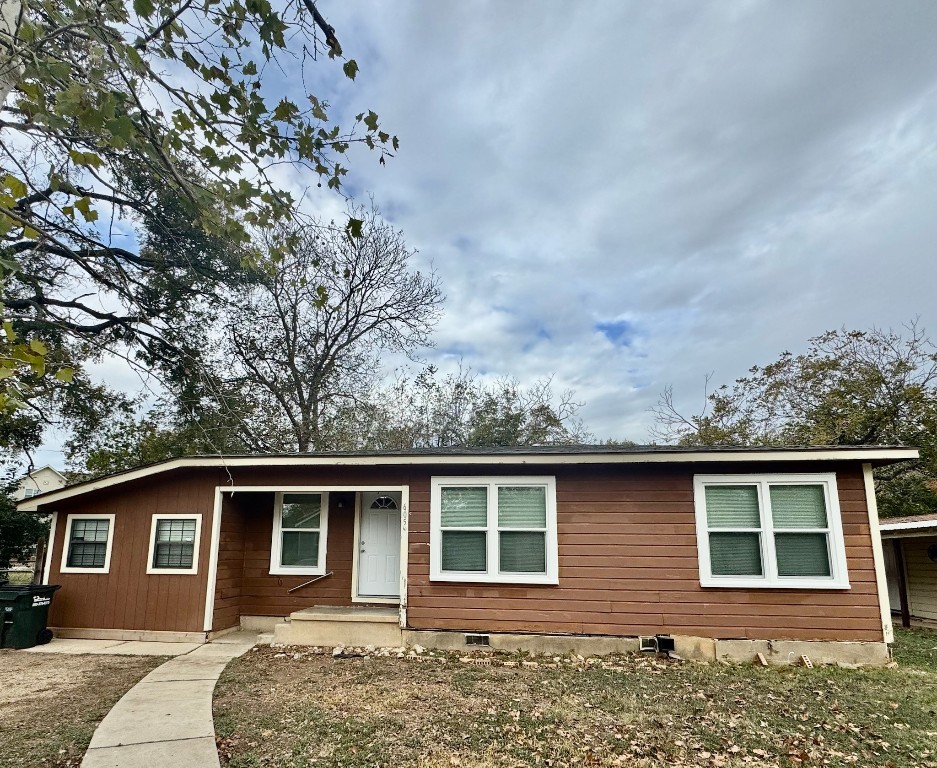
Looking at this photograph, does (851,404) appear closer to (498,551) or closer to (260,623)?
(498,551)

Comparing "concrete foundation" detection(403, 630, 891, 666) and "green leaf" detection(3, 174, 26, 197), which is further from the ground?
"green leaf" detection(3, 174, 26, 197)

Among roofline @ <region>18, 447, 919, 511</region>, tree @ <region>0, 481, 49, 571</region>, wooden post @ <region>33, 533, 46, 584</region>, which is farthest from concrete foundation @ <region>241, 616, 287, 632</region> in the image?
tree @ <region>0, 481, 49, 571</region>

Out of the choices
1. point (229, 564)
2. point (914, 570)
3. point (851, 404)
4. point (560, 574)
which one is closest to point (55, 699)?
point (229, 564)

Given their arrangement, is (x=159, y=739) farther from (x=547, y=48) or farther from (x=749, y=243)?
(x=749, y=243)

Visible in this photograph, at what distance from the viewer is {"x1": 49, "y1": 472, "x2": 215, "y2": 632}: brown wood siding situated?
846cm

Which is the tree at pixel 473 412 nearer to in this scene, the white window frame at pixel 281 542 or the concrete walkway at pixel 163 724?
the white window frame at pixel 281 542

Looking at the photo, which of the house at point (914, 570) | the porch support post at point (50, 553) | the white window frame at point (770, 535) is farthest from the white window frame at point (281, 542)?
the house at point (914, 570)

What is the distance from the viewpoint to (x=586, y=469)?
798 centimetres

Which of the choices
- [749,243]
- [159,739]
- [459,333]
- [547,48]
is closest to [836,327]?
[749,243]

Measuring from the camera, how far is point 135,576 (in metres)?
8.63

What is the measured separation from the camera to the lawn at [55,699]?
4168mm

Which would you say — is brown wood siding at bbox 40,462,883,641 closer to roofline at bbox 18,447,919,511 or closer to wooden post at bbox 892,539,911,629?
roofline at bbox 18,447,919,511

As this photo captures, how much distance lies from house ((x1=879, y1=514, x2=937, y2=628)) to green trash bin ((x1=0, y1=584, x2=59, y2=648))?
14395 mm

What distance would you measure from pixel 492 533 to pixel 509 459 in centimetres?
113
